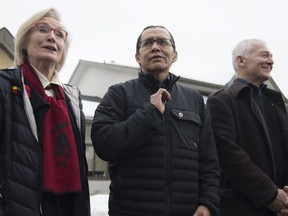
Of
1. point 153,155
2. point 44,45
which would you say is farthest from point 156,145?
point 44,45

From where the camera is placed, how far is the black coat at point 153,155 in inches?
95.6

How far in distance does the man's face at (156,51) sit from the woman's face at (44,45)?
0.67m

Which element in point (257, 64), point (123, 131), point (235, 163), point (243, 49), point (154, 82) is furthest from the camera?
point (243, 49)

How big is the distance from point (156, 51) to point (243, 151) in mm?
1092

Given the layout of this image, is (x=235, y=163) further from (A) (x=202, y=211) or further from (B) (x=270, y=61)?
(B) (x=270, y=61)

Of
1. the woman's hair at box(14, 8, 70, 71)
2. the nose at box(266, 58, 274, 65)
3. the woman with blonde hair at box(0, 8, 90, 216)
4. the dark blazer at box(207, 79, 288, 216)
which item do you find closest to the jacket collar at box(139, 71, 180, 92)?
the woman with blonde hair at box(0, 8, 90, 216)

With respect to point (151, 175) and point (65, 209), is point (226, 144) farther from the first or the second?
point (65, 209)

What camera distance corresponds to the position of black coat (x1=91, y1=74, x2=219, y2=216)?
2428 millimetres

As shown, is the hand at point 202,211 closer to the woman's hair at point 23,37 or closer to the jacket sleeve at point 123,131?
the jacket sleeve at point 123,131

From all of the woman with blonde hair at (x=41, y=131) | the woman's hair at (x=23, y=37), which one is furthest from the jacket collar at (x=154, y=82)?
the woman's hair at (x=23, y=37)

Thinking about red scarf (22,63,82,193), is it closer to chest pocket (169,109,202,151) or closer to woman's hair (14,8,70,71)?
woman's hair (14,8,70,71)

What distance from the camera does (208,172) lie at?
2.74m

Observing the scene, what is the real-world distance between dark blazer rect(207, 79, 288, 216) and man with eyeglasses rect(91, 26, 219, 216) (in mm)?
319

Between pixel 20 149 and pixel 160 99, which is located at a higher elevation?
pixel 160 99
